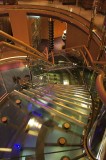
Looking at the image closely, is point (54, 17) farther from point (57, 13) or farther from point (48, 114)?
point (48, 114)

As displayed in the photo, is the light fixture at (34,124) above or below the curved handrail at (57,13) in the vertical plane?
below

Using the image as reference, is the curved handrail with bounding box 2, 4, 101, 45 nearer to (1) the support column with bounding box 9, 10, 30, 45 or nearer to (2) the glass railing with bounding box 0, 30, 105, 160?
(1) the support column with bounding box 9, 10, 30, 45

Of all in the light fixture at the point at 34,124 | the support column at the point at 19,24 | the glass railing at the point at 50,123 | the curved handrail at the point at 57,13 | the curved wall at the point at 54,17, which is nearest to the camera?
the glass railing at the point at 50,123

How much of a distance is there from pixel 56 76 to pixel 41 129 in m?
3.66

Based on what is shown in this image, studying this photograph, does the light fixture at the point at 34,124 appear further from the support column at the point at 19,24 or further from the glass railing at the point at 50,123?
the support column at the point at 19,24

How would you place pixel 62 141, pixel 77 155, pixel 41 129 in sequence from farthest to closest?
pixel 41 129
pixel 62 141
pixel 77 155

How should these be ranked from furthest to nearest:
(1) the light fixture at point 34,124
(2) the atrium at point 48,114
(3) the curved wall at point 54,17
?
(3) the curved wall at point 54,17 < (1) the light fixture at point 34,124 < (2) the atrium at point 48,114

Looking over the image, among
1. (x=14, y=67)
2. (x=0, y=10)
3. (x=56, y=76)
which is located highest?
(x=0, y=10)

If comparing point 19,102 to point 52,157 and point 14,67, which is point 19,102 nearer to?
point 52,157

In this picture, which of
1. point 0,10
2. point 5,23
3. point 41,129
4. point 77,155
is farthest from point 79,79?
point 5,23

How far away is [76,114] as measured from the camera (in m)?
3.04

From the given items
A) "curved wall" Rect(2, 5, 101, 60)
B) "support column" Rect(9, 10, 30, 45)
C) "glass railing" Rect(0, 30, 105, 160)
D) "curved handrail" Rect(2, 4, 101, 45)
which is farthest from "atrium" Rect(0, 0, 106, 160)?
"support column" Rect(9, 10, 30, 45)

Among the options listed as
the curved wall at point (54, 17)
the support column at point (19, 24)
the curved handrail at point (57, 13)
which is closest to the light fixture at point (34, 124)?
→ the curved wall at point (54, 17)

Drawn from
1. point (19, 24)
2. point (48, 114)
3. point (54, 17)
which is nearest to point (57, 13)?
point (54, 17)
